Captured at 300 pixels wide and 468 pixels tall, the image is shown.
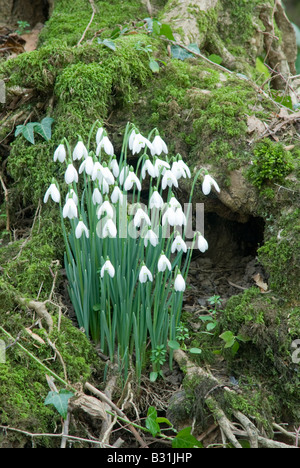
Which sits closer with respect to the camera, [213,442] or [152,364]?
[213,442]

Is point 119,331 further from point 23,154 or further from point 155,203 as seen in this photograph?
point 23,154

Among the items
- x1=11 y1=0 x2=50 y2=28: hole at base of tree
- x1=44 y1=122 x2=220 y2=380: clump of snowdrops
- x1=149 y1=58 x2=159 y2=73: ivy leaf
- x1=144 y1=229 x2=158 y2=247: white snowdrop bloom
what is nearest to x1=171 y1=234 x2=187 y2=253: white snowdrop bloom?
x1=44 y1=122 x2=220 y2=380: clump of snowdrops

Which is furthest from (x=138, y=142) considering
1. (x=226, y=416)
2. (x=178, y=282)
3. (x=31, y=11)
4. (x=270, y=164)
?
(x=31, y=11)

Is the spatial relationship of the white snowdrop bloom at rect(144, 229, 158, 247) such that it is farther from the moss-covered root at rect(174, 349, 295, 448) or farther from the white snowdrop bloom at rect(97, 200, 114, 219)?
the moss-covered root at rect(174, 349, 295, 448)

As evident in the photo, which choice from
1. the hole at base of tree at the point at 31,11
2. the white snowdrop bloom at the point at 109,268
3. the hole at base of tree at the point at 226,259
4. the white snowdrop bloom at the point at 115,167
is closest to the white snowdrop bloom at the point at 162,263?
the white snowdrop bloom at the point at 109,268

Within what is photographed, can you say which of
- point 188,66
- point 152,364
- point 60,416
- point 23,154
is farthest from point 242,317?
point 188,66

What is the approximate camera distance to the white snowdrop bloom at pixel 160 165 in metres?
2.53

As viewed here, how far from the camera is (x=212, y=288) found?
3.39 metres

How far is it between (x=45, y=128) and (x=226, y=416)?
2.09 meters

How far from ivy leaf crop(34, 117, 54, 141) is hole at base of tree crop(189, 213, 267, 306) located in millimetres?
1293

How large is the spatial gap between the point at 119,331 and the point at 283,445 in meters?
0.98

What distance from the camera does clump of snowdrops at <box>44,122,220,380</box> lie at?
8.12ft

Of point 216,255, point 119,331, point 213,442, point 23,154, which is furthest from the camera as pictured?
point 216,255

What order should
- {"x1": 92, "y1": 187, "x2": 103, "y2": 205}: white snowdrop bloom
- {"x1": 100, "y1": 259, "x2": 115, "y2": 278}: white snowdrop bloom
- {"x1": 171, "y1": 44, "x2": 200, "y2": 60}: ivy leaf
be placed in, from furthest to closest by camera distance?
{"x1": 171, "y1": 44, "x2": 200, "y2": 60}: ivy leaf
{"x1": 92, "y1": 187, "x2": 103, "y2": 205}: white snowdrop bloom
{"x1": 100, "y1": 259, "x2": 115, "y2": 278}: white snowdrop bloom
